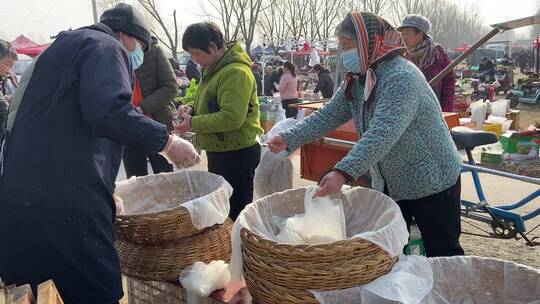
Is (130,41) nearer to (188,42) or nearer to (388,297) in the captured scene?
(188,42)

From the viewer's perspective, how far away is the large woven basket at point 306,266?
1.53 metres

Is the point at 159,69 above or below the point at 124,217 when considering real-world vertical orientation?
above

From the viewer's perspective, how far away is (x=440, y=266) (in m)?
1.88

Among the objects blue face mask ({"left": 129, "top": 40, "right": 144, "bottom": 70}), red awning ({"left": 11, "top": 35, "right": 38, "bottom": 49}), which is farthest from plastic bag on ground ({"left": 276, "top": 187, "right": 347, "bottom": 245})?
red awning ({"left": 11, "top": 35, "right": 38, "bottom": 49})

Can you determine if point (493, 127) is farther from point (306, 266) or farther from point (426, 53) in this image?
point (306, 266)

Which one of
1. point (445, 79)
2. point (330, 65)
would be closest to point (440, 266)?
point (445, 79)

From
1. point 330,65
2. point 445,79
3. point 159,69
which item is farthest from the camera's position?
point 330,65

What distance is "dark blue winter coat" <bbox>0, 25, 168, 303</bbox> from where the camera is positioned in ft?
5.29

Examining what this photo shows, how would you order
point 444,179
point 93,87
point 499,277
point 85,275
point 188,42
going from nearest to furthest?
point 93,87, point 85,275, point 499,277, point 444,179, point 188,42

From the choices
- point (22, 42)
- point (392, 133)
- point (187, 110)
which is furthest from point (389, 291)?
point (22, 42)

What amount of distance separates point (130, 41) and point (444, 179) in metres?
1.46

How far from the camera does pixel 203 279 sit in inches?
83.7

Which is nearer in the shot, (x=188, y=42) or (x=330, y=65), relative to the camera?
→ (x=188, y=42)

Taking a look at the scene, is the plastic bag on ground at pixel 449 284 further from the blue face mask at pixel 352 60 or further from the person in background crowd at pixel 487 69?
the person in background crowd at pixel 487 69
